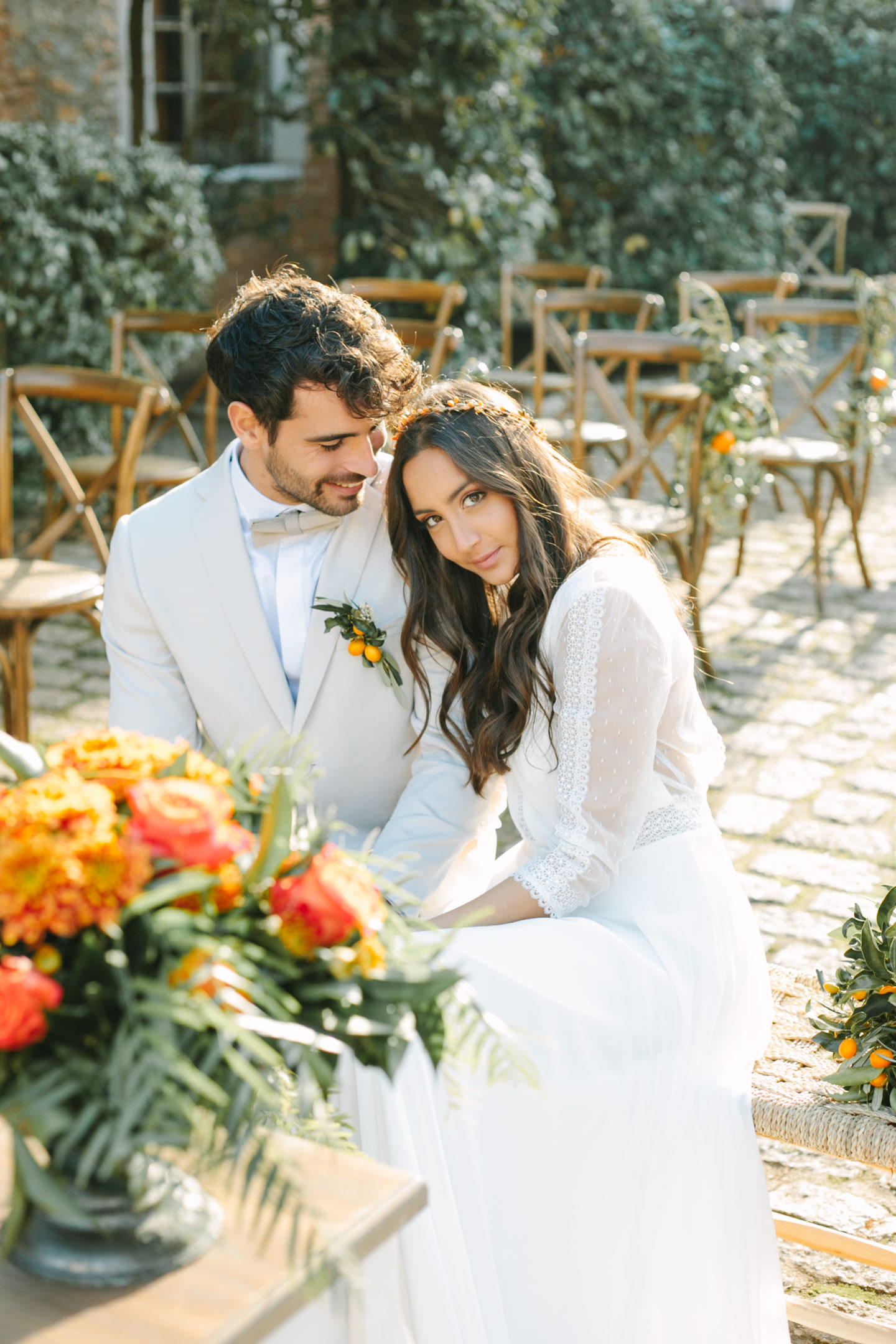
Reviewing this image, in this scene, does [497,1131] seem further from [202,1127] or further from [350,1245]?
[202,1127]

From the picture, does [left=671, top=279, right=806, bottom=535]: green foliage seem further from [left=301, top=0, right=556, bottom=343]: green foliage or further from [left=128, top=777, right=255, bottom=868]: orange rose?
[left=128, top=777, right=255, bottom=868]: orange rose

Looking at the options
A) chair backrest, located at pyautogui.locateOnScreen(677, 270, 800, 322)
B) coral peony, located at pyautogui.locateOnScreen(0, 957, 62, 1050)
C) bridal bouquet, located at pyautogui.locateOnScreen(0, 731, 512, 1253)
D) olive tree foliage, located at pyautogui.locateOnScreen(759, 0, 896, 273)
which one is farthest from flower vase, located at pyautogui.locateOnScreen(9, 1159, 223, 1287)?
olive tree foliage, located at pyautogui.locateOnScreen(759, 0, 896, 273)

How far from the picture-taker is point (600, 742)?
211cm

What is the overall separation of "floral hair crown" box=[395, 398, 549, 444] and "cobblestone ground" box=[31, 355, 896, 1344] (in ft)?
3.23

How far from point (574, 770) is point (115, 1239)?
1.15 m

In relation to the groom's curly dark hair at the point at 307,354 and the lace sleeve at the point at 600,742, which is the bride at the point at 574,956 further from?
the groom's curly dark hair at the point at 307,354

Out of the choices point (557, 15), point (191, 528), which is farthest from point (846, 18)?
point (191, 528)

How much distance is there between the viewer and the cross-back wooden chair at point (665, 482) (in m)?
4.98

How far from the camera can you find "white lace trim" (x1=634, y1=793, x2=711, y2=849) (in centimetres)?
221

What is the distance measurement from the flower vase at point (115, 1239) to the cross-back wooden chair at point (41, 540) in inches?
114

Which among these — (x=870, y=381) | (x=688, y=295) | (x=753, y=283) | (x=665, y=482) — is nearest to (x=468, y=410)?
(x=665, y=482)

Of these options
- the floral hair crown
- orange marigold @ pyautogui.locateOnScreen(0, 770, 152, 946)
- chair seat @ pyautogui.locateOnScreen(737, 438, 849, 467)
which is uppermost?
the floral hair crown

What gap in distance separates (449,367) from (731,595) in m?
2.53

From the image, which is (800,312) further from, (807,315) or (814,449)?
(814,449)
